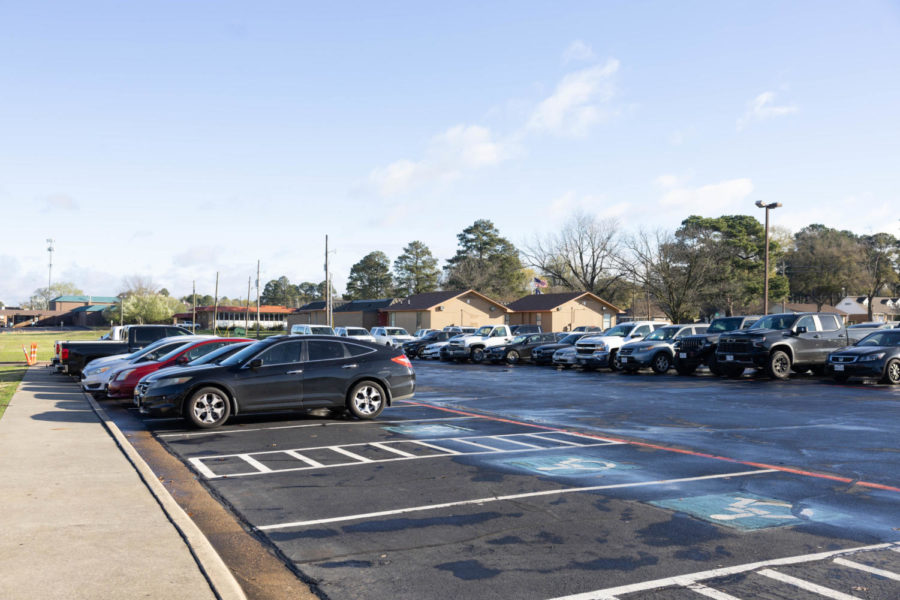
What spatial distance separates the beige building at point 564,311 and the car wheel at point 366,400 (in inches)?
1962

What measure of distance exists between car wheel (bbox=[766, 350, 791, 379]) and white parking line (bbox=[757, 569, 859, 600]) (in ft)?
58.6

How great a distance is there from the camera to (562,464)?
8984 millimetres

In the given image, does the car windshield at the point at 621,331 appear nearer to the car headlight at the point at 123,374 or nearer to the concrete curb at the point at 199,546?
the car headlight at the point at 123,374

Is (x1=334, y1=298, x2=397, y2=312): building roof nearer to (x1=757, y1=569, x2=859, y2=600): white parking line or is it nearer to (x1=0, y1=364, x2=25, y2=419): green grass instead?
(x1=0, y1=364, x2=25, y2=419): green grass

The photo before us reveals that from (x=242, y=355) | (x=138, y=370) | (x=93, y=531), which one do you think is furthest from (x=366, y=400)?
(x=93, y=531)

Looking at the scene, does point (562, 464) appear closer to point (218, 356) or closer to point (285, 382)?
point (285, 382)

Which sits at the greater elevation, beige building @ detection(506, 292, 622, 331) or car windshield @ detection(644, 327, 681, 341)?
beige building @ detection(506, 292, 622, 331)

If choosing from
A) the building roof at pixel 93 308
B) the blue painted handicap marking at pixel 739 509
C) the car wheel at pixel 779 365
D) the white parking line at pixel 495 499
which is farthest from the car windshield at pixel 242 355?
the building roof at pixel 93 308

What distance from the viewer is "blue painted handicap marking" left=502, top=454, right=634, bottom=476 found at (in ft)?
28.0

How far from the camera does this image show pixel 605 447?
1024 cm

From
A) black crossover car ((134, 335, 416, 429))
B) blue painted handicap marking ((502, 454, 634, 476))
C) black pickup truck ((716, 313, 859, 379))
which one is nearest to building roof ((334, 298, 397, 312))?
black pickup truck ((716, 313, 859, 379))

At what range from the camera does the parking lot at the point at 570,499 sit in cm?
499

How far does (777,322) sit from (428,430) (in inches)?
582

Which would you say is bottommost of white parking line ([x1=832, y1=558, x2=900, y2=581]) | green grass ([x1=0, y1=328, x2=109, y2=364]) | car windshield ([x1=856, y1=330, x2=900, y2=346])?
green grass ([x1=0, y1=328, x2=109, y2=364])
